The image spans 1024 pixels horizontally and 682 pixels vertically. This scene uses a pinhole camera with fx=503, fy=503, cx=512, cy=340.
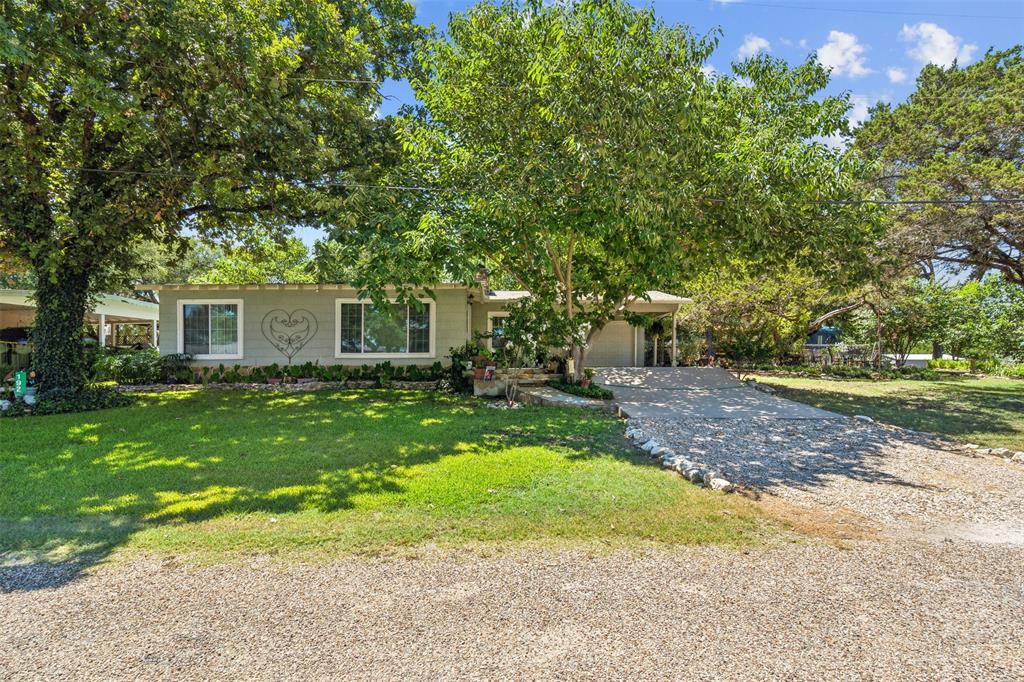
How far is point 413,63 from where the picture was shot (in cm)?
1120

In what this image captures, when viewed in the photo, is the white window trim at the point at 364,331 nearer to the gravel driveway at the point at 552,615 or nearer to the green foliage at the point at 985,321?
the gravel driveway at the point at 552,615

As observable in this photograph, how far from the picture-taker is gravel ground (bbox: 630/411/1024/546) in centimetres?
409

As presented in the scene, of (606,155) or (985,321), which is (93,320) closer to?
(606,155)

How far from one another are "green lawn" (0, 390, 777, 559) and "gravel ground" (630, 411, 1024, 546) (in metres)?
0.84

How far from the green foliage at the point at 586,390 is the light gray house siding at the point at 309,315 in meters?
3.02

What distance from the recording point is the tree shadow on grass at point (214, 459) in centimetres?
369

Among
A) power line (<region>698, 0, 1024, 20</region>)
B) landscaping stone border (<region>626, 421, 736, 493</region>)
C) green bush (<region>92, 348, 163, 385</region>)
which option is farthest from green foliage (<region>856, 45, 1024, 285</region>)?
green bush (<region>92, 348, 163, 385</region>)

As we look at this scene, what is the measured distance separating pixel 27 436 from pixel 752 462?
9189 mm

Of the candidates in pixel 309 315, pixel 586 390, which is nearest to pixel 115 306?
pixel 309 315

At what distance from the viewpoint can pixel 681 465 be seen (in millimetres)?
5227

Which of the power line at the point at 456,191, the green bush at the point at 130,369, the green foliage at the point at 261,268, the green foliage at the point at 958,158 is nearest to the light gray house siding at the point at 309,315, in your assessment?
the green bush at the point at 130,369

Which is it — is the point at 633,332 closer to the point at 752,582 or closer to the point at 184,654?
the point at 752,582

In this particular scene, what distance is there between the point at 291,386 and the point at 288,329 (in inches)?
62.4

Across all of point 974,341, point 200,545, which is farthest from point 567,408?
point 974,341
